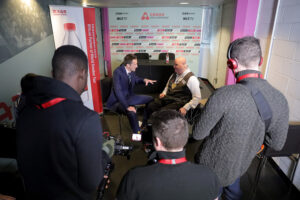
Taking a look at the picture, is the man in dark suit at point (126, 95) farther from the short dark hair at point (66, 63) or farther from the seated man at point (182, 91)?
the short dark hair at point (66, 63)

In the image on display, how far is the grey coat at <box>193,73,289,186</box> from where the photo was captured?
1.08 meters

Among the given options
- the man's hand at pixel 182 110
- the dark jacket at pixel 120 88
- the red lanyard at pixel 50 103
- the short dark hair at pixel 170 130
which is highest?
the red lanyard at pixel 50 103

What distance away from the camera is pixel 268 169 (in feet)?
7.73

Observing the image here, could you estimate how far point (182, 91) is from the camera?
8.64 ft

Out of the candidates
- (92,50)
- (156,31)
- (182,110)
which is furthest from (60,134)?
(156,31)

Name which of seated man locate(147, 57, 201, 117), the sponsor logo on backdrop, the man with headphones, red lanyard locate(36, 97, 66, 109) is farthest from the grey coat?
the sponsor logo on backdrop

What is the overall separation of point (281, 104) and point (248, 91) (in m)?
0.23

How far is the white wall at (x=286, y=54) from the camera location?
1.96 metres

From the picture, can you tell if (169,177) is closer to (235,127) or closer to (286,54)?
(235,127)

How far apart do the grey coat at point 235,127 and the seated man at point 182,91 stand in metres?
1.20

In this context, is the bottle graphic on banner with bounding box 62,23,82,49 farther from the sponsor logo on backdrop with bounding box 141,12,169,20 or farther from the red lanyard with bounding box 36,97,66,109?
the sponsor logo on backdrop with bounding box 141,12,169,20

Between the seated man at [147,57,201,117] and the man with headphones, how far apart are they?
1.22m

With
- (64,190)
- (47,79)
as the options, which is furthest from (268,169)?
(47,79)

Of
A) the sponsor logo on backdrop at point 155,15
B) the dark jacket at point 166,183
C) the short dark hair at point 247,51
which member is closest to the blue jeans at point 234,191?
the dark jacket at point 166,183
